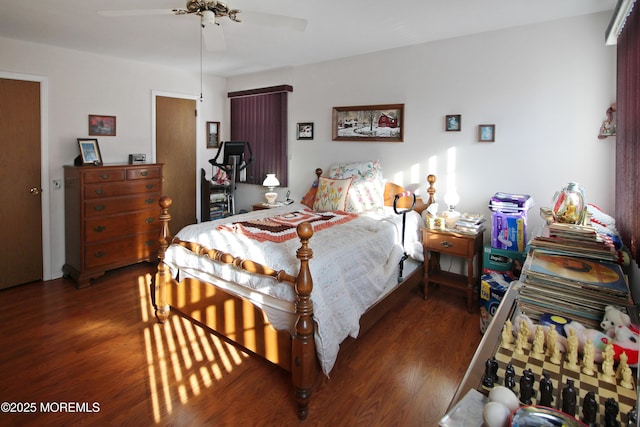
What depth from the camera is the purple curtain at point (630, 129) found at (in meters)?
1.27

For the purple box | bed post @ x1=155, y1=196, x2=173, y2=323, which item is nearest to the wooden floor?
bed post @ x1=155, y1=196, x2=173, y2=323

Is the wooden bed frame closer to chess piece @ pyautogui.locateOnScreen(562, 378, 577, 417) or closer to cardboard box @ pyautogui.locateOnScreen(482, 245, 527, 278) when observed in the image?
cardboard box @ pyautogui.locateOnScreen(482, 245, 527, 278)

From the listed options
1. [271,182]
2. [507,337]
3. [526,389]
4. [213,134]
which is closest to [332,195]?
[271,182]

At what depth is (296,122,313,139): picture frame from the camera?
466 cm

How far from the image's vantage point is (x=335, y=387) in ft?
7.38

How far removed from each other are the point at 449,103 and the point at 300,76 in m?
1.97

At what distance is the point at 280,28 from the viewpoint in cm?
329

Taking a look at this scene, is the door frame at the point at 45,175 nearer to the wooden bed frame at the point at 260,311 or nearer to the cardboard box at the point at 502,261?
the wooden bed frame at the point at 260,311

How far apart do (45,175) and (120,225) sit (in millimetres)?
885

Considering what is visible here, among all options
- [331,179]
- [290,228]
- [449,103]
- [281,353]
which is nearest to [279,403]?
[281,353]

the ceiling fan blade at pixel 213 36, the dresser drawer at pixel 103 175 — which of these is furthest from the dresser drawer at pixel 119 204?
the ceiling fan blade at pixel 213 36

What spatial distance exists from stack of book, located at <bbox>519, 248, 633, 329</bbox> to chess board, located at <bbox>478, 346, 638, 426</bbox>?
29 cm

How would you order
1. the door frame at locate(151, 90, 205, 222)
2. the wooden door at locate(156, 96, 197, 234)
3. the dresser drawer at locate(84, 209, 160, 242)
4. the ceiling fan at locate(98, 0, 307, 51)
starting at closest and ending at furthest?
1. the ceiling fan at locate(98, 0, 307, 51)
2. the dresser drawer at locate(84, 209, 160, 242)
3. the door frame at locate(151, 90, 205, 222)
4. the wooden door at locate(156, 96, 197, 234)

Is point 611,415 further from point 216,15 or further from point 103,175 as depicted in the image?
→ point 103,175
